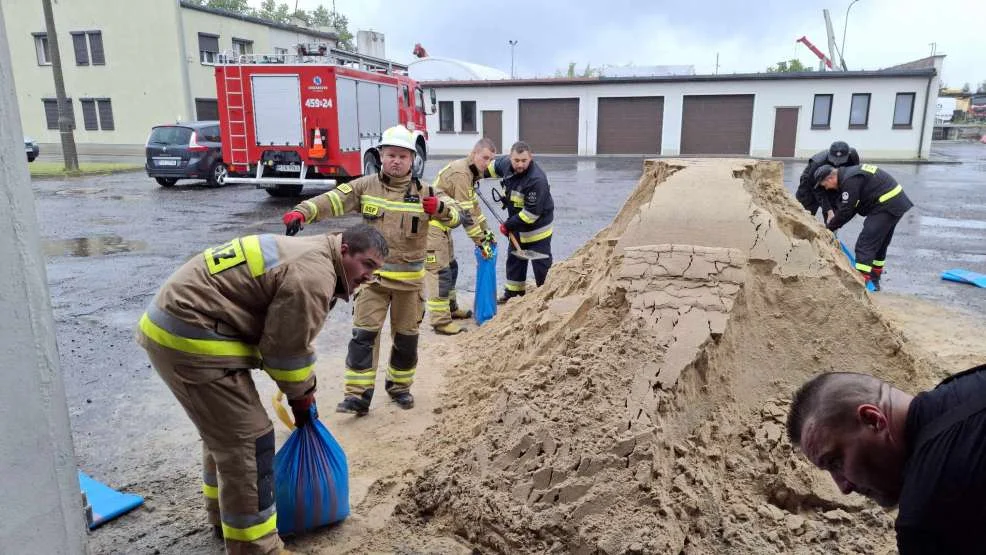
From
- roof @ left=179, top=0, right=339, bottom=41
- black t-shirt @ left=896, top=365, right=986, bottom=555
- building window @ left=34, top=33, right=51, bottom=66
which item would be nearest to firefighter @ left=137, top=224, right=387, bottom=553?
black t-shirt @ left=896, top=365, right=986, bottom=555

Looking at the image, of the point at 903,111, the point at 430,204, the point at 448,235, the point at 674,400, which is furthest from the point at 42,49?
the point at 903,111

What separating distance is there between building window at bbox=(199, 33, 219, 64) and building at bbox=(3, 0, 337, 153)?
0.04 meters

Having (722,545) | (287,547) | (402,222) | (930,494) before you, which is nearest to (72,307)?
(402,222)

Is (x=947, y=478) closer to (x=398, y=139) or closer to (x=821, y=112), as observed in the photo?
(x=398, y=139)

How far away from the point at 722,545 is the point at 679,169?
3097 millimetres

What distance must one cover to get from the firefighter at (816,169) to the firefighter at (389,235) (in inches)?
214

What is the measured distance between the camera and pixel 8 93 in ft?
7.61

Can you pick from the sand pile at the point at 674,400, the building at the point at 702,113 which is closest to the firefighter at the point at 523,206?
the sand pile at the point at 674,400

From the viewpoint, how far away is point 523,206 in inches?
270

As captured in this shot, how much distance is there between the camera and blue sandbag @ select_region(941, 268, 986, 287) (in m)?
8.37

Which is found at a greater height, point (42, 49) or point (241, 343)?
point (42, 49)

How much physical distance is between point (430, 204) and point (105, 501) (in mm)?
2609

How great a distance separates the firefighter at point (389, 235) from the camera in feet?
15.3

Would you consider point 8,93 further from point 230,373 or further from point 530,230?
point 530,230
